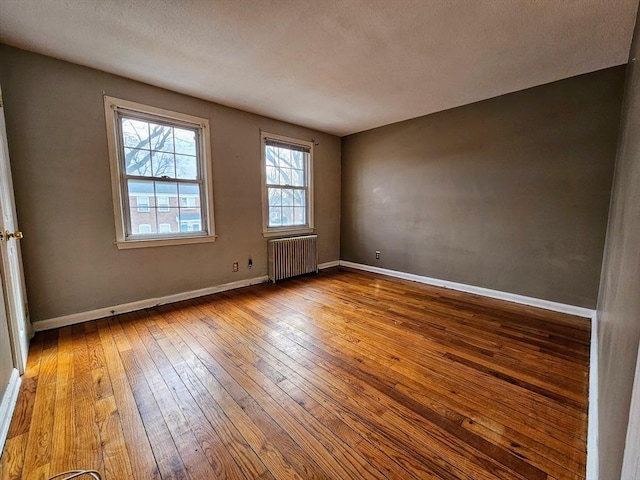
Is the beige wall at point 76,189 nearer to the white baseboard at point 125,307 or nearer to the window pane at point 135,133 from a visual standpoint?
the white baseboard at point 125,307

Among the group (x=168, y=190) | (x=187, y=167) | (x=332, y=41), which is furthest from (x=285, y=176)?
(x=332, y=41)

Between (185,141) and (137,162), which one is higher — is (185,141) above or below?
above

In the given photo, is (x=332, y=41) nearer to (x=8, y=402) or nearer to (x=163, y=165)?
(x=163, y=165)

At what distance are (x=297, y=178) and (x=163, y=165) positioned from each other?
2060mm

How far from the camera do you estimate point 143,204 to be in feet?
10.1

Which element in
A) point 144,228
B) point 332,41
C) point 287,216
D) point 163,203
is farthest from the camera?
point 287,216

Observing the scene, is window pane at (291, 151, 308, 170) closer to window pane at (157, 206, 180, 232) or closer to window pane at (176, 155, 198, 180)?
window pane at (176, 155, 198, 180)

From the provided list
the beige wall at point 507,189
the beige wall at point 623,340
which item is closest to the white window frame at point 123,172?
the beige wall at point 507,189

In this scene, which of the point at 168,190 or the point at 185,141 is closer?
the point at 168,190

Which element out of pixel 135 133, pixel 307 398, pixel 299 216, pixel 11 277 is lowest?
pixel 307 398

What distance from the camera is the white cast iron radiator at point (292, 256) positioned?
13.7 ft

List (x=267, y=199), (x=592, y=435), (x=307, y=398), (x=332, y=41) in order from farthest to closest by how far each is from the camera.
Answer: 1. (x=267, y=199)
2. (x=332, y=41)
3. (x=307, y=398)
4. (x=592, y=435)

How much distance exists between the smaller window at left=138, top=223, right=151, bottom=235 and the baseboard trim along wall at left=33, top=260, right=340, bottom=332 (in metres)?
0.77

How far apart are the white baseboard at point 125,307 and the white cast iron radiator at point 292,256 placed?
0.49 m
